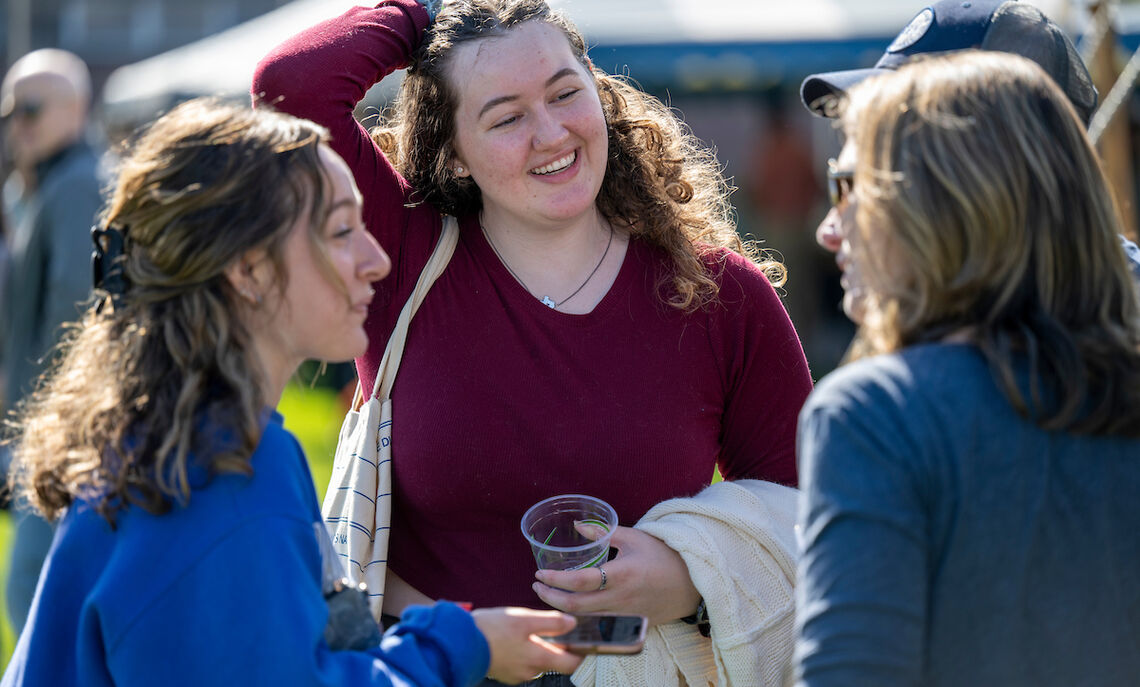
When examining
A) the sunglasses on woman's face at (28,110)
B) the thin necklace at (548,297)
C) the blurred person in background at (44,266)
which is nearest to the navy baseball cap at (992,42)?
the thin necklace at (548,297)

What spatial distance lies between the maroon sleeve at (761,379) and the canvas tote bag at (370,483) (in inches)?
25.0

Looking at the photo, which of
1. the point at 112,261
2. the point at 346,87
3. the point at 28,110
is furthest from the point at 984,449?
the point at 28,110

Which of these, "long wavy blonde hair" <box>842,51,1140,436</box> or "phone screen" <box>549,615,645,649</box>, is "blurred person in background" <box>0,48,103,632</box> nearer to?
"phone screen" <box>549,615,645,649</box>

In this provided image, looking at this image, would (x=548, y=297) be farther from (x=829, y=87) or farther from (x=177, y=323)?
(x=177, y=323)

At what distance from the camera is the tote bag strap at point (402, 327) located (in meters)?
2.38

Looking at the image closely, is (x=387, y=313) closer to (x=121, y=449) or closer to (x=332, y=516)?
(x=332, y=516)

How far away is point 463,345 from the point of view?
2.37m

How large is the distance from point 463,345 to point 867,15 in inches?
271

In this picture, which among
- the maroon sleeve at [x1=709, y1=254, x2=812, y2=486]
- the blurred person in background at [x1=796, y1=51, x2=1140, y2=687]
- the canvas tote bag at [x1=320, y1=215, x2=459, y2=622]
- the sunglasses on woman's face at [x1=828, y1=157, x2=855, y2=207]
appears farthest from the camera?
the maroon sleeve at [x1=709, y1=254, x2=812, y2=486]

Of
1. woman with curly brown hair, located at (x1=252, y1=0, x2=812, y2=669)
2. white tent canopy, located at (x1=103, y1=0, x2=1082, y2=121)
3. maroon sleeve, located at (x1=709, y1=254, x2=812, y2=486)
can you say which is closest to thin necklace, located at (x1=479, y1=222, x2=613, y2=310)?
woman with curly brown hair, located at (x1=252, y1=0, x2=812, y2=669)

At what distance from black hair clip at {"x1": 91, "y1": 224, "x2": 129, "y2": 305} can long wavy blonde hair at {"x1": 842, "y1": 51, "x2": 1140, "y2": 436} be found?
3.51 ft

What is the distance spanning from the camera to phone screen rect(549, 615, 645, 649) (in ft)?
5.72

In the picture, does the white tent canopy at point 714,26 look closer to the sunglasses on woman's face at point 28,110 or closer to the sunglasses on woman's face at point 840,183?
the sunglasses on woman's face at point 28,110

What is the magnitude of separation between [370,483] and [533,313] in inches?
18.9
